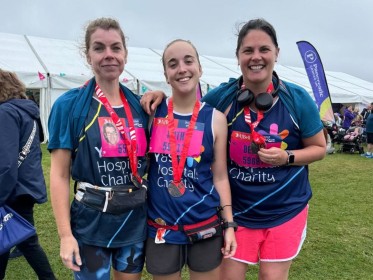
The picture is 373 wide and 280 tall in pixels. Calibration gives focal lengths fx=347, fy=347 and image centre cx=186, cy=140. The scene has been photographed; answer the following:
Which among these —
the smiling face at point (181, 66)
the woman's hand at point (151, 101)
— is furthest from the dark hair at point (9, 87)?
the smiling face at point (181, 66)

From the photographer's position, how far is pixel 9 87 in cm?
278

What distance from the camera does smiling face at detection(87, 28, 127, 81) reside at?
1812 mm

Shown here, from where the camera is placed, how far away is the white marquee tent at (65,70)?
10.9 m

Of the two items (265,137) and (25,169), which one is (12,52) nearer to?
(25,169)

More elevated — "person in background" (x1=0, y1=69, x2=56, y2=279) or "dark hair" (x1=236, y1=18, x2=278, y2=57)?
"dark hair" (x1=236, y1=18, x2=278, y2=57)

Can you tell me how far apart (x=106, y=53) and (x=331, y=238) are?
378 centimetres

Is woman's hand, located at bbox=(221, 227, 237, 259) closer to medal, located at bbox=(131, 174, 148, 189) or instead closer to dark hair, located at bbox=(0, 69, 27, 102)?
medal, located at bbox=(131, 174, 148, 189)

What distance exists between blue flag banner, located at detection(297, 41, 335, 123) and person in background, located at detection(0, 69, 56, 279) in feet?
28.0

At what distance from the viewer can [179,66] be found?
1916mm

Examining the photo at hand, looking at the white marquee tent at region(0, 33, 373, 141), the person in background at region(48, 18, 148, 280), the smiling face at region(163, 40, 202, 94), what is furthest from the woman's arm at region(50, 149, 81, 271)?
the white marquee tent at region(0, 33, 373, 141)

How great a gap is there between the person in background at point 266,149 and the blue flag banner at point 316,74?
8207 mm

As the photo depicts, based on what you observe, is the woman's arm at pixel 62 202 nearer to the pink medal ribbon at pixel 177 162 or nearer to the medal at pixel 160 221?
the medal at pixel 160 221

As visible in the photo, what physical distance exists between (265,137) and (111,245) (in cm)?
105

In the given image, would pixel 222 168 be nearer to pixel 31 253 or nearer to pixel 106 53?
pixel 106 53
